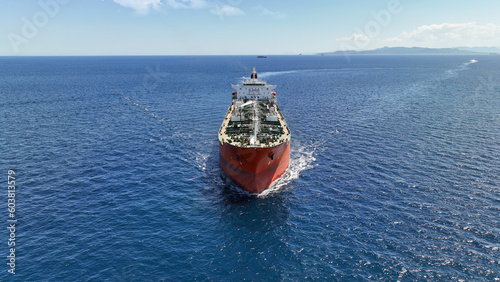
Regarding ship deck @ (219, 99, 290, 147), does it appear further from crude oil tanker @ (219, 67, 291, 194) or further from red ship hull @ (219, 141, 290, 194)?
red ship hull @ (219, 141, 290, 194)

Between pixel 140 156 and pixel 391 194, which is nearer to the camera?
pixel 391 194

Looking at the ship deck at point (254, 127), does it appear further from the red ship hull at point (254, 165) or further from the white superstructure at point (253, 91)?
the white superstructure at point (253, 91)

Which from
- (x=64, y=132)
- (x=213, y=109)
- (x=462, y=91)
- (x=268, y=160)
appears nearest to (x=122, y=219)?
(x=268, y=160)

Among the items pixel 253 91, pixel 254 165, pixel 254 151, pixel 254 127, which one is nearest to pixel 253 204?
pixel 254 165

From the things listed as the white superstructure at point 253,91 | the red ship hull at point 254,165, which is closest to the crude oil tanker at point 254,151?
the red ship hull at point 254,165

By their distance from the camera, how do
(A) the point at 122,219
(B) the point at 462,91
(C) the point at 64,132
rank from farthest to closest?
(B) the point at 462,91 → (C) the point at 64,132 → (A) the point at 122,219

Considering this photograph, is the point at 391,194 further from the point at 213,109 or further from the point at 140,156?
the point at 213,109

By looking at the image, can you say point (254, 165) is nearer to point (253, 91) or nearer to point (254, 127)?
point (254, 127)
